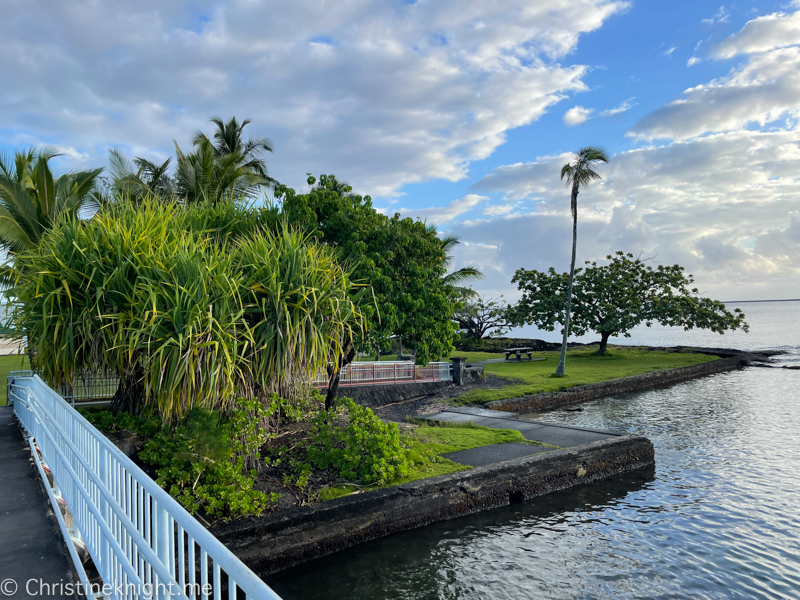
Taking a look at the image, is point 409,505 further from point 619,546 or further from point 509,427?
point 509,427

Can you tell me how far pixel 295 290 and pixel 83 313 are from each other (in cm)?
293

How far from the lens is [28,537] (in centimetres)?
417

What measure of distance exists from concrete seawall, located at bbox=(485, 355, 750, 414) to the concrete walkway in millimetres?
2959

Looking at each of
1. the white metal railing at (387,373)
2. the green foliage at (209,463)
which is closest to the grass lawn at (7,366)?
the white metal railing at (387,373)

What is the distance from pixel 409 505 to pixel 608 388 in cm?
1593

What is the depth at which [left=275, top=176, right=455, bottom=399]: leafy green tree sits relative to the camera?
10.4 meters

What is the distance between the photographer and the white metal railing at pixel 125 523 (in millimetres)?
2047

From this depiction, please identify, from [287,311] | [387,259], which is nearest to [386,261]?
[387,259]

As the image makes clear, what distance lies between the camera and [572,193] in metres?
22.7

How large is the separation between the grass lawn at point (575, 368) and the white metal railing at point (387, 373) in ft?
5.58

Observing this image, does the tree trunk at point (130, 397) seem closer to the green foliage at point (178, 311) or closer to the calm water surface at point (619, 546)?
the green foliage at point (178, 311)

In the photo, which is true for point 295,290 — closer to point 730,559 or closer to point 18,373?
point 730,559

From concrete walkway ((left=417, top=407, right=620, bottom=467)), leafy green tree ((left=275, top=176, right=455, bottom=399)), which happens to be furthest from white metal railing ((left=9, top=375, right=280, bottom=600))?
concrete walkway ((left=417, top=407, right=620, bottom=467))

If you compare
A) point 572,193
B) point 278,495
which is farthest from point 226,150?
point 278,495
